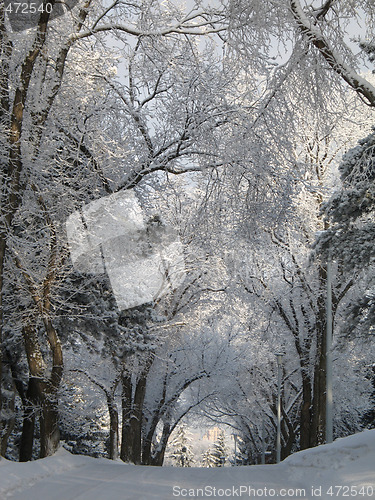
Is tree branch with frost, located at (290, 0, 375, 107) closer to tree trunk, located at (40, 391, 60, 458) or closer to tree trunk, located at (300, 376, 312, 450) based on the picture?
tree trunk, located at (40, 391, 60, 458)

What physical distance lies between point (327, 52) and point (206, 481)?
253 inches

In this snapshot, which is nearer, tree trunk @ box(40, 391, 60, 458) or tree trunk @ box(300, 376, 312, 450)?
tree trunk @ box(40, 391, 60, 458)

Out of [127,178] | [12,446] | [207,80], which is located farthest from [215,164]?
[12,446]

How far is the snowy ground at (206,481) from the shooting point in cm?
628

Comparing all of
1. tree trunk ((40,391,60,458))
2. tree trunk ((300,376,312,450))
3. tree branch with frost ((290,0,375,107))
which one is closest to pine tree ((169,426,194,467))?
tree trunk ((300,376,312,450))

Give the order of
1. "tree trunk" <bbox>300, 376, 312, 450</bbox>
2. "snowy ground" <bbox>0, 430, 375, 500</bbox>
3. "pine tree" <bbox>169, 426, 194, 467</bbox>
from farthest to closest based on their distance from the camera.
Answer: "pine tree" <bbox>169, 426, 194, 467</bbox>, "tree trunk" <bbox>300, 376, 312, 450</bbox>, "snowy ground" <bbox>0, 430, 375, 500</bbox>

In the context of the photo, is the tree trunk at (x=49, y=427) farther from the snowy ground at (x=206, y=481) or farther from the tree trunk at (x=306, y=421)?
the tree trunk at (x=306, y=421)

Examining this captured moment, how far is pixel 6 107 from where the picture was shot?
31.8ft

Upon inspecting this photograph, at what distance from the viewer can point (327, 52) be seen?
7.00 m

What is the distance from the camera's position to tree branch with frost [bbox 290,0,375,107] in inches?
260

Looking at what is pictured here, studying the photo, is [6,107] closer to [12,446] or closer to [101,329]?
[101,329]

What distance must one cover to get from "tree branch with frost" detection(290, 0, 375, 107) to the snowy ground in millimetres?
4805

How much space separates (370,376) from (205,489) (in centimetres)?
2876

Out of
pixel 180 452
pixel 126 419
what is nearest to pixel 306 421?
pixel 126 419
